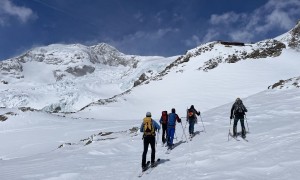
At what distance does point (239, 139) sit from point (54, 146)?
2226 centimetres

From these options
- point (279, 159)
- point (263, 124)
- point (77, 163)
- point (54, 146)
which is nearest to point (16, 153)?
point (54, 146)

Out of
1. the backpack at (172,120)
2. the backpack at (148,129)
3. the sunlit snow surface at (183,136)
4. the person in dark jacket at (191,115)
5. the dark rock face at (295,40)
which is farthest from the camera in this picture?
the dark rock face at (295,40)

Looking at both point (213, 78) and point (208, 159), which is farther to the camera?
point (213, 78)

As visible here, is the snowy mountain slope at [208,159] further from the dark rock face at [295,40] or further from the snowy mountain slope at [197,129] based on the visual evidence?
the dark rock face at [295,40]

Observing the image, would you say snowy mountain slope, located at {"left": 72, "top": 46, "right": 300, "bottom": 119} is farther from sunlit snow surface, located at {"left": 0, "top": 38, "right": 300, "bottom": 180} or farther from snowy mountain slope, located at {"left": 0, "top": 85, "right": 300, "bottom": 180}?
snowy mountain slope, located at {"left": 0, "top": 85, "right": 300, "bottom": 180}

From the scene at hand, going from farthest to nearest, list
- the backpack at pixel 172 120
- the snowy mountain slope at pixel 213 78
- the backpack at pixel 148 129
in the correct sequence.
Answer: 1. the snowy mountain slope at pixel 213 78
2. the backpack at pixel 172 120
3. the backpack at pixel 148 129

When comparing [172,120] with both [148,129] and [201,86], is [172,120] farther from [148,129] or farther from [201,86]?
[201,86]

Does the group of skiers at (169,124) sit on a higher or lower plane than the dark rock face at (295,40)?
lower

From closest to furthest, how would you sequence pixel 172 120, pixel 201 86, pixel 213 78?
1. pixel 172 120
2. pixel 201 86
3. pixel 213 78

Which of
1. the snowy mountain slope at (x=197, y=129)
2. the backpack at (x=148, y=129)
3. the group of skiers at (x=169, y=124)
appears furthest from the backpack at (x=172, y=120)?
the backpack at (x=148, y=129)

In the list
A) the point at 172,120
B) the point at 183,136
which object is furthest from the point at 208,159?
the point at 183,136

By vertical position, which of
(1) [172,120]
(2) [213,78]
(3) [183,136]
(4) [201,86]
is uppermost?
(2) [213,78]

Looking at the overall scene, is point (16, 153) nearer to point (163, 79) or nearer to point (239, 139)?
point (239, 139)

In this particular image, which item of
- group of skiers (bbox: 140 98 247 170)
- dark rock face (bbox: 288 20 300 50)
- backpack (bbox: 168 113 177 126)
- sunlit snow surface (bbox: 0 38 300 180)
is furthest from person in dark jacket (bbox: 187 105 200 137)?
dark rock face (bbox: 288 20 300 50)
